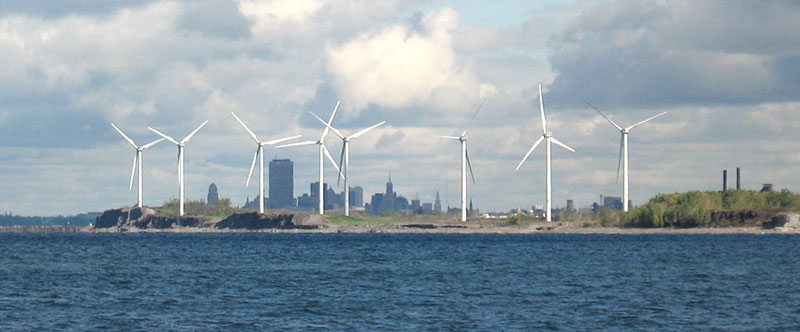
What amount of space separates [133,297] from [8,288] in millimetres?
12200

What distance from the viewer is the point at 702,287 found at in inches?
2933

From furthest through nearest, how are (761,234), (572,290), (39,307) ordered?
(761,234)
(572,290)
(39,307)

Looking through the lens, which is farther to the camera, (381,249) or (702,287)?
(381,249)

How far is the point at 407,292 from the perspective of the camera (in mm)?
72250

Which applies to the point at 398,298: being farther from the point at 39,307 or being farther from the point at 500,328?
the point at 39,307

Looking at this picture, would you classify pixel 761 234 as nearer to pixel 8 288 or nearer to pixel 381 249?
pixel 381 249

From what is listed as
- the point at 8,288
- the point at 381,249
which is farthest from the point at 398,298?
the point at 381,249

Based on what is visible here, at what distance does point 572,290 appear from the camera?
239 feet

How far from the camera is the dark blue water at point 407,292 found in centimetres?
5631

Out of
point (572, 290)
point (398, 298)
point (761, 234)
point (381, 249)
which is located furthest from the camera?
point (761, 234)

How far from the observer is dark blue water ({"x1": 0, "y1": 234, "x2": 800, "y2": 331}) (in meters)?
56.3

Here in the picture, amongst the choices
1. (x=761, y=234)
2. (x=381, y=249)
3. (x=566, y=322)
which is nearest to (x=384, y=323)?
(x=566, y=322)

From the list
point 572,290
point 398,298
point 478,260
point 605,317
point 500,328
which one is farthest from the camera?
point 478,260

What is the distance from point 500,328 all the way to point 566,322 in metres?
4.17
